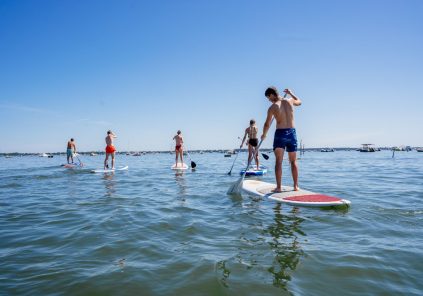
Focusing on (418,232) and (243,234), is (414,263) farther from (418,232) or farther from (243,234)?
(243,234)

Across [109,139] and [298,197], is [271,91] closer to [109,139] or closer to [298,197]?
[298,197]

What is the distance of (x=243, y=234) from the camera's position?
4.35 m

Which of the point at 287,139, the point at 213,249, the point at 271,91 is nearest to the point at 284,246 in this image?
the point at 213,249

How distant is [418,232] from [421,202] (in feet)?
9.04

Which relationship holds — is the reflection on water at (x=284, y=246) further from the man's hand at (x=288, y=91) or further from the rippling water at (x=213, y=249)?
the man's hand at (x=288, y=91)

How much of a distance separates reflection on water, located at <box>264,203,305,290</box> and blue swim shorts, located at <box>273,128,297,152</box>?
1.93 metres

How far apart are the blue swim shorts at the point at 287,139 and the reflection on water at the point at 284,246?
6.32 ft

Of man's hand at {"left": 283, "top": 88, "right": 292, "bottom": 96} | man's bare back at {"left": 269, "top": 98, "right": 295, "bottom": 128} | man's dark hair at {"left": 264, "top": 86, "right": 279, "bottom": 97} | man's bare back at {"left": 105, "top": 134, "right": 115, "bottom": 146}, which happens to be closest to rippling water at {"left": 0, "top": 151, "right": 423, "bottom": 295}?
man's bare back at {"left": 269, "top": 98, "right": 295, "bottom": 128}

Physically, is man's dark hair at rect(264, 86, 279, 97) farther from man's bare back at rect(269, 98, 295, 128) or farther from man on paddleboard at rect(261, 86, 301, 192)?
man's bare back at rect(269, 98, 295, 128)

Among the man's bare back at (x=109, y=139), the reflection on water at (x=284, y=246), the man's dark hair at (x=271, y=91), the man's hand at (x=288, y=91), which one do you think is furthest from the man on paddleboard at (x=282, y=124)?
the man's bare back at (x=109, y=139)

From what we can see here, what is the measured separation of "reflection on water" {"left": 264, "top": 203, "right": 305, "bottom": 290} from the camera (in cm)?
297

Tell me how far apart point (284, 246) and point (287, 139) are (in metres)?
3.75

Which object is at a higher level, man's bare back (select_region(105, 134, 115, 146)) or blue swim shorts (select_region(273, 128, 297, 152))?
man's bare back (select_region(105, 134, 115, 146))

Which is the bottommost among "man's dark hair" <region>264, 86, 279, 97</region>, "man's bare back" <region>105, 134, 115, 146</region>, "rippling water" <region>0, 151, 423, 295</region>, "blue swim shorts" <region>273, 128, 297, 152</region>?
"rippling water" <region>0, 151, 423, 295</region>
